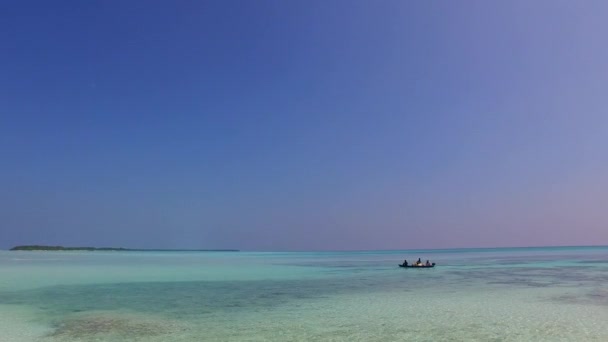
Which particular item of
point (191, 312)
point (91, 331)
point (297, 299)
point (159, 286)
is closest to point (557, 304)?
point (297, 299)

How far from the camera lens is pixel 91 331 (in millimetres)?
13695

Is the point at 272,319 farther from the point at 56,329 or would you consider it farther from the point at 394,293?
the point at 394,293

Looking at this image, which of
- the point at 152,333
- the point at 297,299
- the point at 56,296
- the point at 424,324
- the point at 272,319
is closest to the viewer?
the point at 152,333

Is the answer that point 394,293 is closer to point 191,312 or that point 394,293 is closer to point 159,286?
point 191,312

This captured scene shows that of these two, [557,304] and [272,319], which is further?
[557,304]

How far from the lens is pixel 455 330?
44.6 feet

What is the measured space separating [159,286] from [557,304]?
66.6 ft

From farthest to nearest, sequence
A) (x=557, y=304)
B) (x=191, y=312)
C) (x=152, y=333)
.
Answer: (x=557, y=304)
(x=191, y=312)
(x=152, y=333)

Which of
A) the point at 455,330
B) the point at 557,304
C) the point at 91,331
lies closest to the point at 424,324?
the point at 455,330

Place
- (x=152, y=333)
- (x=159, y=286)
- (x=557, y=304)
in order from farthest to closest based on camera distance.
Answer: (x=159, y=286) → (x=557, y=304) → (x=152, y=333)

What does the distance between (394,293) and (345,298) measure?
3045 millimetres

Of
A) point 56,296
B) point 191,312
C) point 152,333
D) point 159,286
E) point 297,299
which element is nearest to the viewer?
point 152,333

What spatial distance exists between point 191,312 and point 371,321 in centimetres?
650

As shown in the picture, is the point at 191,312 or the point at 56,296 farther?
the point at 56,296
